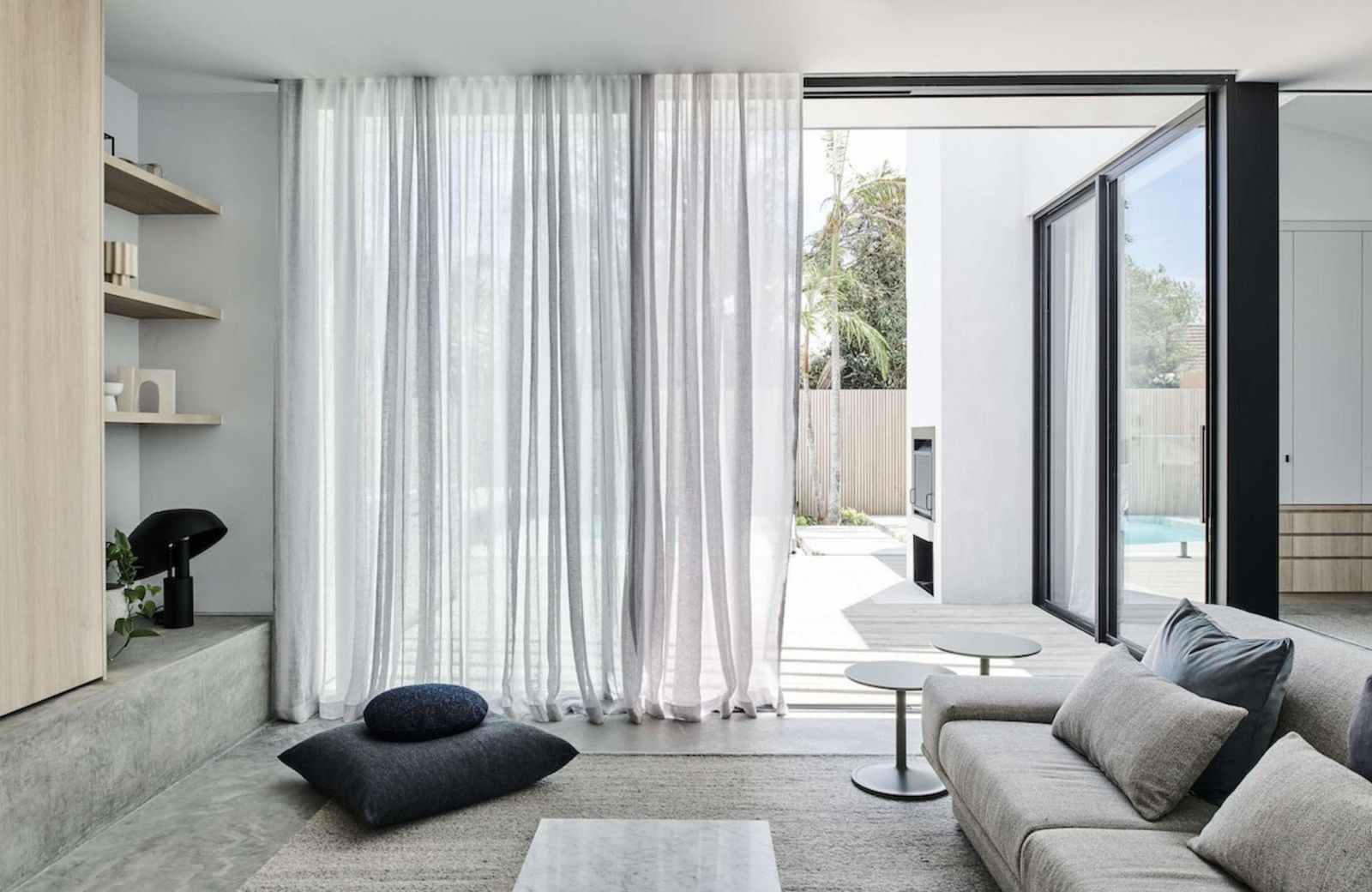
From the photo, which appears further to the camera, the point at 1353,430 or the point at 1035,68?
the point at 1353,430

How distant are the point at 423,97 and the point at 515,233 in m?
0.67

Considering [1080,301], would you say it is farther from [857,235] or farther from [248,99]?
[857,235]

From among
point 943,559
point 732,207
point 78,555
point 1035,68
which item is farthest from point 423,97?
point 943,559

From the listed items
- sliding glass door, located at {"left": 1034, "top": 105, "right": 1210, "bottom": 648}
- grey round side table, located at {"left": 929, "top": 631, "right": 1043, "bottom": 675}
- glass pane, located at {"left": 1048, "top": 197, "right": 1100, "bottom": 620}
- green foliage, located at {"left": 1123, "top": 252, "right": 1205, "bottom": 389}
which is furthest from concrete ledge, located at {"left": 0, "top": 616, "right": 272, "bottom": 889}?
glass pane, located at {"left": 1048, "top": 197, "right": 1100, "bottom": 620}

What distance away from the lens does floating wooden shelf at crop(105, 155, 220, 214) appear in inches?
135

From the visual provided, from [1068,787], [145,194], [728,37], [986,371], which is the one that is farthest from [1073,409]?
[145,194]

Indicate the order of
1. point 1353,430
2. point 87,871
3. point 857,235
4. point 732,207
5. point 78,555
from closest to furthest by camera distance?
point 87,871
point 78,555
point 732,207
point 1353,430
point 857,235

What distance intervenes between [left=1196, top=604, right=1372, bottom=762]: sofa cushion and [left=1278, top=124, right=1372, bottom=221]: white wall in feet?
9.72

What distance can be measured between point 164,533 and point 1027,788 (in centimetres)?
310

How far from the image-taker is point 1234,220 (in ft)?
12.0

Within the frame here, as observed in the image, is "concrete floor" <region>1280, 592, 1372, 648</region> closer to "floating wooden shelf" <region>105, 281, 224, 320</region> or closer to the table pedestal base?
the table pedestal base

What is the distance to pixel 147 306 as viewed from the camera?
12.0 feet

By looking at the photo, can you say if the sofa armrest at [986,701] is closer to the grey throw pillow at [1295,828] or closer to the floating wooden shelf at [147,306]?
the grey throw pillow at [1295,828]

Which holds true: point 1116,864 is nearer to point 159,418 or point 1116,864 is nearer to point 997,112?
point 997,112
